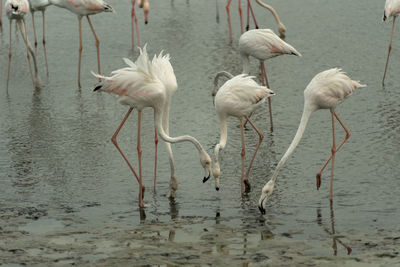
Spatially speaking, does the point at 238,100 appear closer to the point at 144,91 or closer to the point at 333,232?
the point at 144,91

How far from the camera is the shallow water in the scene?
221 inches

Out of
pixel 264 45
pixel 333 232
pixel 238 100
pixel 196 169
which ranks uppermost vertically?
pixel 264 45

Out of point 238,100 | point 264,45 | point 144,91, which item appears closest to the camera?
point 144,91

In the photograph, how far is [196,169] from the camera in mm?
7496

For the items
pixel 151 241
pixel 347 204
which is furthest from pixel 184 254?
pixel 347 204

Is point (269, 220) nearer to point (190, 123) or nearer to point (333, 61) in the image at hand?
point (190, 123)

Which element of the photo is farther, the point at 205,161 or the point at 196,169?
the point at 196,169

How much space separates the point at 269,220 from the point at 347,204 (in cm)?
74

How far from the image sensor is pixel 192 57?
39.0ft

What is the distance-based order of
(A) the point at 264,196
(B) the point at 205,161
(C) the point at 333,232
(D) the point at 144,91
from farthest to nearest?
(D) the point at 144,91 < (B) the point at 205,161 < (A) the point at 264,196 < (C) the point at 333,232

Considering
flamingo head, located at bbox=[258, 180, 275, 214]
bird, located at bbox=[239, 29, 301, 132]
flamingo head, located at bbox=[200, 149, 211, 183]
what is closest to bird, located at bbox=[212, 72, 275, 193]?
flamingo head, located at bbox=[200, 149, 211, 183]

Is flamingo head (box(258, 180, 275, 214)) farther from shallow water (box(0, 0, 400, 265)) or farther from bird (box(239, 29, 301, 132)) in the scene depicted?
bird (box(239, 29, 301, 132))

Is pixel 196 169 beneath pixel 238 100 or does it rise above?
beneath

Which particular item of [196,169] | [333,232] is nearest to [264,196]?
[333,232]
